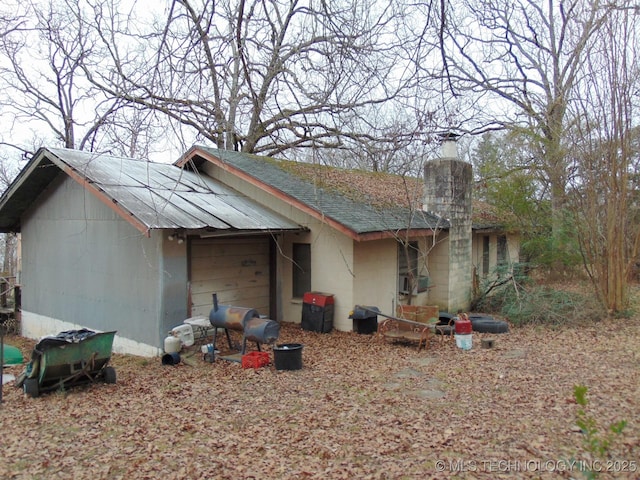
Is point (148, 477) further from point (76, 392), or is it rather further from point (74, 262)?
point (74, 262)

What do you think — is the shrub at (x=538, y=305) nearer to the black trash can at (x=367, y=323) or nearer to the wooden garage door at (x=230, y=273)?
the black trash can at (x=367, y=323)

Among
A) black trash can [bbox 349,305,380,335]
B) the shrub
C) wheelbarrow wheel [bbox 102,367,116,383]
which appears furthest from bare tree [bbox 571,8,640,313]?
wheelbarrow wheel [bbox 102,367,116,383]

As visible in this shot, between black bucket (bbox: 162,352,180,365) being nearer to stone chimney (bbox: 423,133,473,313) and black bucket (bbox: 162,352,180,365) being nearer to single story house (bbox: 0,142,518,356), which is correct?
single story house (bbox: 0,142,518,356)

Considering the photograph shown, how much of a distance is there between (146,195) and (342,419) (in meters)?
6.32

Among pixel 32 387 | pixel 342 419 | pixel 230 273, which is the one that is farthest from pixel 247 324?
pixel 32 387

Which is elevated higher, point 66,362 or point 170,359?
point 66,362

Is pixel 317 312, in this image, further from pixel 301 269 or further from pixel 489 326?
pixel 489 326

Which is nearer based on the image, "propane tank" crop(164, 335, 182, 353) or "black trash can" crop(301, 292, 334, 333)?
"propane tank" crop(164, 335, 182, 353)

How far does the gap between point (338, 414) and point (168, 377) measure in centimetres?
352

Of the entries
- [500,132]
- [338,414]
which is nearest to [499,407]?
[338,414]

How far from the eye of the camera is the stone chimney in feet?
44.6

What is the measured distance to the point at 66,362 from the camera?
7.48m

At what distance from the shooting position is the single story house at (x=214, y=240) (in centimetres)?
971

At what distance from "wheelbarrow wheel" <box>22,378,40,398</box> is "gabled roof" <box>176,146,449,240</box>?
4883mm
